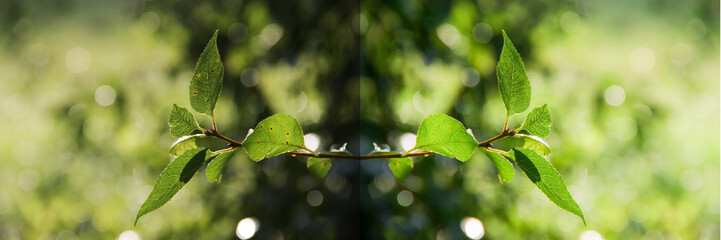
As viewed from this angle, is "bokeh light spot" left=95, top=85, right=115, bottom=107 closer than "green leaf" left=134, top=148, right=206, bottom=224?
No

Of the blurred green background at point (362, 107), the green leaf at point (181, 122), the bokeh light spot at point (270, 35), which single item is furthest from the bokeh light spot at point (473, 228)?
the green leaf at point (181, 122)

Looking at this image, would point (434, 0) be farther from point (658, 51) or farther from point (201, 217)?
point (201, 217)

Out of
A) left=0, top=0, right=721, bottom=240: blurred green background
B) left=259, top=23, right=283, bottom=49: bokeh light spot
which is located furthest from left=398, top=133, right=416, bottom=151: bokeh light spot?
left=259, top=23, right=283, bottom=49: bokeh light spot

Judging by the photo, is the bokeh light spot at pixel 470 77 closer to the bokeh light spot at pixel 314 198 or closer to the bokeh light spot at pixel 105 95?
the bokeh light spot at pixel 314 198

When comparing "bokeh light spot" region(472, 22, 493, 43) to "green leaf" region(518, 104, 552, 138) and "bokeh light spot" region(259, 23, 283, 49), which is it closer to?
"bokeh light spot" region(259, 23, 283, 49)

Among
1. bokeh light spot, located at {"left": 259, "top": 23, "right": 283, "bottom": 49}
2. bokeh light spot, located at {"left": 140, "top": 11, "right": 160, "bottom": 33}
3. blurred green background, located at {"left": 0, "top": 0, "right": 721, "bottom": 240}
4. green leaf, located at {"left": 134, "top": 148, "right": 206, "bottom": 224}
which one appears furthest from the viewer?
bokeh light spot, located at {"left": 259, "top": 23, "right": 283, "bottom": 49}

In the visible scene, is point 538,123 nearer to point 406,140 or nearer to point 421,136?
point 421,136
